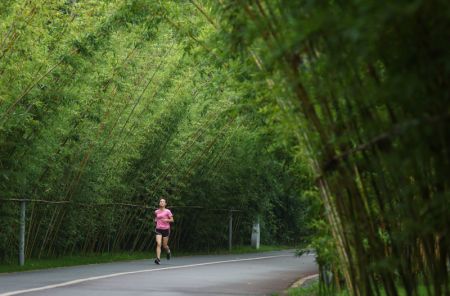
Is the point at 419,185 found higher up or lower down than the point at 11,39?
lower down

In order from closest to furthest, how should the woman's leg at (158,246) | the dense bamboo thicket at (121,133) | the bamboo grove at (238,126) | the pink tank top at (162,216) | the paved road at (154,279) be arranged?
the bamboo grove at (238,126) < the paved road at (154,279) < the dense bamboo thicket at (121,133) < the woman's leg at (158,246) < the pink tank top at (162,216)

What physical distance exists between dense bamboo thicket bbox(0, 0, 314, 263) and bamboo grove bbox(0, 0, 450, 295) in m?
0.04

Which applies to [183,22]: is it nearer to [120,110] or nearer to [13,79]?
[13,79]

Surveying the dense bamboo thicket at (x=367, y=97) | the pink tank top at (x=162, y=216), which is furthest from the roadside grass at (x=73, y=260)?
the dense bamboo thicket at (x=367, y=97)

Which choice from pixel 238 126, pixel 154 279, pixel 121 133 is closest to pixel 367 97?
pixel 154 279

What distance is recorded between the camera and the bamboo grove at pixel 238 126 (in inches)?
125

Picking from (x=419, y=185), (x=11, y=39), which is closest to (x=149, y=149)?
(x=11, y=39)

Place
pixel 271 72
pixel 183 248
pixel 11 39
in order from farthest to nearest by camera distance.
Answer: pixel 183 248 < pixel 11 39 < pixel 271 72

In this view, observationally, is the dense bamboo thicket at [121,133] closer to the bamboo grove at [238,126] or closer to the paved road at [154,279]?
the bamboo grove at [238,126]

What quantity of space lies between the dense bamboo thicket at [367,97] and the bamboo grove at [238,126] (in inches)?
0.4

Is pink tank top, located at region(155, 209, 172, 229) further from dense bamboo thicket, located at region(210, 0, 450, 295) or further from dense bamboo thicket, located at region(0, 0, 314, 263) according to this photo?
dense bamboo thicket, located at region(210, 0, 450, 295)

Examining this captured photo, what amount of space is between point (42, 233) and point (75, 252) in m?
2.18

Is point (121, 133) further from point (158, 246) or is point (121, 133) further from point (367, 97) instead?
point (367, 97)

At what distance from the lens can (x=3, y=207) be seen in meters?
16.2
